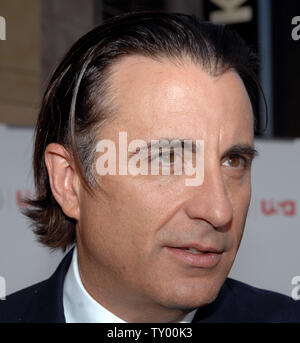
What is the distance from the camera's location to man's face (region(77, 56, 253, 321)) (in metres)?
2.56

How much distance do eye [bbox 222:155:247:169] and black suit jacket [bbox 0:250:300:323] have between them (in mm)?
862

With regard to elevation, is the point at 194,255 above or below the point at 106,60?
below

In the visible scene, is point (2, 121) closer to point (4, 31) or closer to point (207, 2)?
point (4, 31)

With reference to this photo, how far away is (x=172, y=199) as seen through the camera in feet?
8.59

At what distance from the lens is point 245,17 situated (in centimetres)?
716

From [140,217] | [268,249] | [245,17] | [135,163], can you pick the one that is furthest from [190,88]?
[245,17]

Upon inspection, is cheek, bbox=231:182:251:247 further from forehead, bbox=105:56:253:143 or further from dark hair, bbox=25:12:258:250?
dark hair, bbox=25:12:258:250

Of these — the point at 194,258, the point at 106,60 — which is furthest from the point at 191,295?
the point at 106,60

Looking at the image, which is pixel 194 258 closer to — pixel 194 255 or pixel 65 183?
pixel 194 255

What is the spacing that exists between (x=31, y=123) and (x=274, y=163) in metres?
2.59
